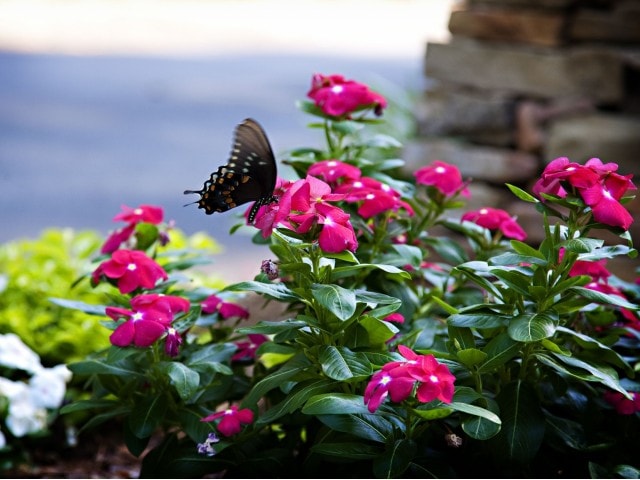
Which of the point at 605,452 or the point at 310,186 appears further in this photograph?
the point at 605,452

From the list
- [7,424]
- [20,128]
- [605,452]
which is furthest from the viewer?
[20,128]

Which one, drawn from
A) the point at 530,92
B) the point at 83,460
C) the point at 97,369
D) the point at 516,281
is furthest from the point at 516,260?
the point at 530,92

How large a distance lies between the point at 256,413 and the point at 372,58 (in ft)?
27.6

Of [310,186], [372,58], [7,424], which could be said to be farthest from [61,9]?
[310,186]

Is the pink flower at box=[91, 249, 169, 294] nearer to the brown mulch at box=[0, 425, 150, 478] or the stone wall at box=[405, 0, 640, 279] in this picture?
the brown mulch at box=[0, 425, 150, 478]

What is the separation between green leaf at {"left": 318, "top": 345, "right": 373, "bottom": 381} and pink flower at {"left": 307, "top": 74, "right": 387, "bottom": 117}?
0.69 metres

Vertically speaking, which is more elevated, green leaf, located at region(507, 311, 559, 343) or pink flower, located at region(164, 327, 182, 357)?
green leaf, located at region(507, 311, 559, 343)

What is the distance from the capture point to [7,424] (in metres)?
2.52

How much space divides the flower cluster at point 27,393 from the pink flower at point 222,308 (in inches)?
27.0

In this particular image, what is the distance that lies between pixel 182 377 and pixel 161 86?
787 centimetres

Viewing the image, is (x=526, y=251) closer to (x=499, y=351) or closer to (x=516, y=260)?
(x=516, y=260)

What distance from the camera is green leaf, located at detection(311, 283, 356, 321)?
153cm

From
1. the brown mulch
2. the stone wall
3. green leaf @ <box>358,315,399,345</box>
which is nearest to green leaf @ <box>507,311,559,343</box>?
green leaf @ <box>358,315,399,345</box>

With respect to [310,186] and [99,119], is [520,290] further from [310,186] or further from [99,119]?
[99,119]
